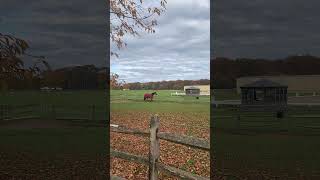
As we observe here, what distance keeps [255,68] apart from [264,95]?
1.06ft

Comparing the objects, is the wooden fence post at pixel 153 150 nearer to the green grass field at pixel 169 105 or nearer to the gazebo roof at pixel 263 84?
the gazebo roof at pixel 263 84

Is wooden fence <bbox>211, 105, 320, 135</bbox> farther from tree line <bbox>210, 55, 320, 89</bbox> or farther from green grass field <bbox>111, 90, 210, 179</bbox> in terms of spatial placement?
green grass field <bbox>111, 90, 210, 179</bbox>

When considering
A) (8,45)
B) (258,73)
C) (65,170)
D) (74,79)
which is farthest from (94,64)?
(258,73)

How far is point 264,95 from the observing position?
4117 millimetres

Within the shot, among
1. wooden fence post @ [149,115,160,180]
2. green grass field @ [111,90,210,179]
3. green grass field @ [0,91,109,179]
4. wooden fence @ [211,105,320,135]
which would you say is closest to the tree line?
wooden fence @ [211,105,320,135]

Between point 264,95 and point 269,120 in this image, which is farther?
point 269,120

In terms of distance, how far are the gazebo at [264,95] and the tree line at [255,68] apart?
11 cm

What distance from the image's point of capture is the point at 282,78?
153 inches

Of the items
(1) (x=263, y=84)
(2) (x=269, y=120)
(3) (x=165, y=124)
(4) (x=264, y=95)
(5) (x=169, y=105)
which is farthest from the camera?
(5) (x=169, y=105)

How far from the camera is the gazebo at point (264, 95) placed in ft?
13.0

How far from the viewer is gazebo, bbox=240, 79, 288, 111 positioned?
156 inches

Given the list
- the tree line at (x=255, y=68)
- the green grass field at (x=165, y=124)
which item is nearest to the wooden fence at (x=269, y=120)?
the tree line at (x=255, y=68)

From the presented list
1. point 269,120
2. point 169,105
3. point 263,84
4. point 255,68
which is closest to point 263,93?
point 263,84

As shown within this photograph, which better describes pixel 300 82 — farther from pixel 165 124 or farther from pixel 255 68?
pixel 165 124
